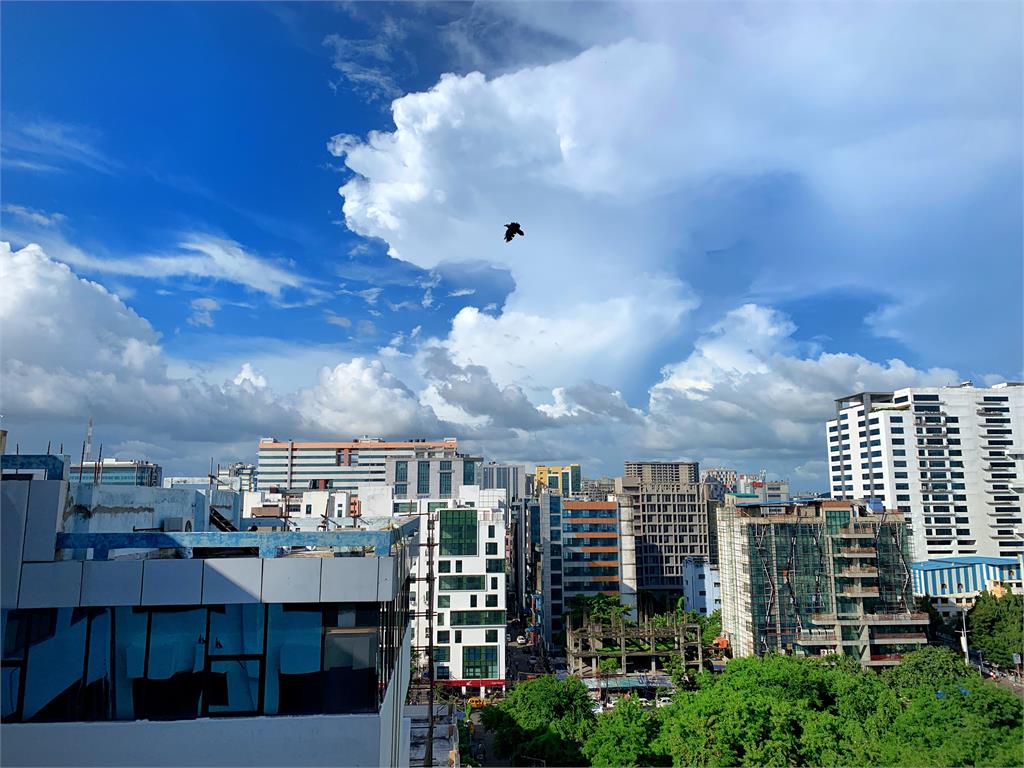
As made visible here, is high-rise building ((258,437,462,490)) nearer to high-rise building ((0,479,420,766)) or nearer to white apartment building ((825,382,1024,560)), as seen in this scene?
white apartment building ((825,382,1024,560))

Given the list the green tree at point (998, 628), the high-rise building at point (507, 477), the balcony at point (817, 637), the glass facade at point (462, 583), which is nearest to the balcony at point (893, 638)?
the balcony at point (817, 637)

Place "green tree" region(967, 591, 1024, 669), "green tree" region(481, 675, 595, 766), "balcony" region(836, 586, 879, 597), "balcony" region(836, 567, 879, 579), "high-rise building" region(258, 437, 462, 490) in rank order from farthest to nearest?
1. "high-rise building" region(258, 437, 462, 490)
2. "green tree" region(967, 591, 1024, 669)
3. "balcony" region(836, 567, 879, 579)
4. "balcony" region(836, 586, 879, 597)
5. "green tree" region(481, 675, 595, 766)

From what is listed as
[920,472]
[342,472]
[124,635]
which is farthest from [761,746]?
[342,472]

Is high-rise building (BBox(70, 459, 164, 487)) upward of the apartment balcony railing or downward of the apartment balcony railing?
upward

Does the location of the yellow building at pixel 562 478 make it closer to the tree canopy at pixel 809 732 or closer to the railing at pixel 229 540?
the tree canopy at pixel 809 732

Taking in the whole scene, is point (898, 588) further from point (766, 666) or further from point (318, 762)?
point (318, 762)

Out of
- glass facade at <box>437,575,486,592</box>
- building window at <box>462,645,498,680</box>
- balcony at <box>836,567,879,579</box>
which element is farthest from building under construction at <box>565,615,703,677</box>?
balcony at <box>836,567,879,579</box>
